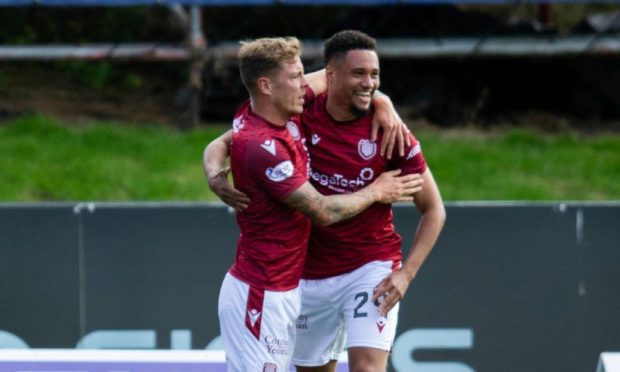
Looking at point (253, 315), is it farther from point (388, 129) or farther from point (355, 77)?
point (355, 77)

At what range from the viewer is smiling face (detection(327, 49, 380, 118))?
18.6ft

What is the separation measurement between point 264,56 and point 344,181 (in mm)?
775

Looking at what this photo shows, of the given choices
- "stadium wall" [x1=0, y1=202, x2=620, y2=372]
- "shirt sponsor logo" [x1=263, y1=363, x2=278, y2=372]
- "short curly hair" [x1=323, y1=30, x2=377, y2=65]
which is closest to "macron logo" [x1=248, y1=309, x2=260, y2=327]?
"shirt sponsor logo" [x1=263, y1=363, x2=278, y2=372]

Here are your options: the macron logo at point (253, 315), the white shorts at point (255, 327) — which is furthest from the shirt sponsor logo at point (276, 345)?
the macron logo at point (253, 315)

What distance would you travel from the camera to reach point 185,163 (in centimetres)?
1112

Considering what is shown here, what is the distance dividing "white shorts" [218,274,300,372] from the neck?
78 cm

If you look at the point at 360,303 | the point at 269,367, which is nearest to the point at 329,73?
the point at 360,303

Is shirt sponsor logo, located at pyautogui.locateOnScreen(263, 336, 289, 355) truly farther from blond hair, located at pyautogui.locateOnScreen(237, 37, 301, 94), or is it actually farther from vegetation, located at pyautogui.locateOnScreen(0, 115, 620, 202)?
vegetation, located at pyautogui.locateOnScreen(0, 115, 620, 202)

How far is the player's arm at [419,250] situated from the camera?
5.84 metres

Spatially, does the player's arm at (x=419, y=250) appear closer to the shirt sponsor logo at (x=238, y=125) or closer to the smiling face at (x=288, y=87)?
the smiling face at (x=288, y=87)

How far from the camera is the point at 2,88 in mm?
13086

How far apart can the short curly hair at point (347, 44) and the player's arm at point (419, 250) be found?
0.69 metres

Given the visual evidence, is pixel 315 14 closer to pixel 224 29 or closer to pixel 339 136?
pixel 224 29

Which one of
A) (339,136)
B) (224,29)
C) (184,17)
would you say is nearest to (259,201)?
(339,136)
